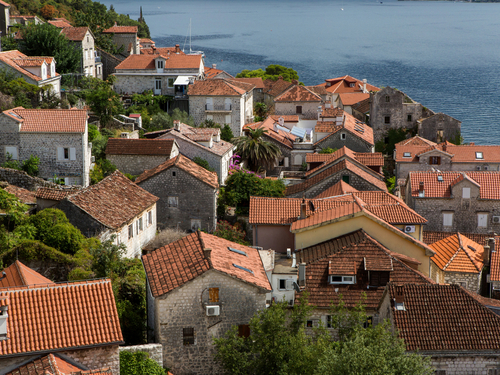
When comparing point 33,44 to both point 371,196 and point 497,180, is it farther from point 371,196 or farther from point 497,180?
point 497,180

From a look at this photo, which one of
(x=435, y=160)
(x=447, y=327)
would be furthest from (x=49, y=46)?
(x=447, y=327)

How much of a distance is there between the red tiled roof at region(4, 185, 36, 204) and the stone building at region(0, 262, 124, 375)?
16.0 metres

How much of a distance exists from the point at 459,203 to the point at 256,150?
713 inches

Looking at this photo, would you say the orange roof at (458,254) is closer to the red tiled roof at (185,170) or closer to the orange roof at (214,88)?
the red tiled roof at (185,170)

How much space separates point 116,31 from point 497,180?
58217mm

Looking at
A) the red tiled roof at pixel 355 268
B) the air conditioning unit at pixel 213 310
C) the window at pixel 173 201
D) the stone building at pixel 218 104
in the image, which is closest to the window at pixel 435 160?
the stone building at pixel 218 104

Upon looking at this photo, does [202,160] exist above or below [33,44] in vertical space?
below

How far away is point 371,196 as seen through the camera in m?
41.5

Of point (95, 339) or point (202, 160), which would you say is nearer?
point (95, 339)

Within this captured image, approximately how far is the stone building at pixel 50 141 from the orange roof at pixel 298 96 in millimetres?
33063

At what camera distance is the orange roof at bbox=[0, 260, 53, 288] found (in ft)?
75.5

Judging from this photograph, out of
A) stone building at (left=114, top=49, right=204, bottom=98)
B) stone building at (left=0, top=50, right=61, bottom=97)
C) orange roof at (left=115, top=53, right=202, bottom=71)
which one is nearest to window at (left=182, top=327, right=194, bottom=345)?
stone building at (left=0, top=50, right=61, bottom=97)

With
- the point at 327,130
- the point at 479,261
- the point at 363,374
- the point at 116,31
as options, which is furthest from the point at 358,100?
the point at 363,374

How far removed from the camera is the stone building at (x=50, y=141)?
1619 inches
